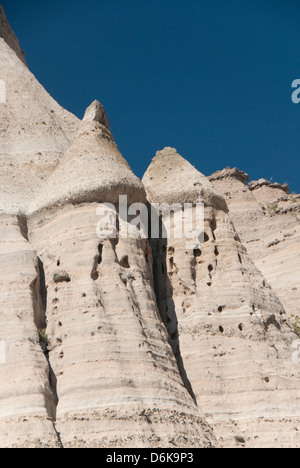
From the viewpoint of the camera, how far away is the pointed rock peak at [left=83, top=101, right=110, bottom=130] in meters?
27.5

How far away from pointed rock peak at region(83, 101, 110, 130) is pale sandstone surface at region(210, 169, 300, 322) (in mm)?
9766

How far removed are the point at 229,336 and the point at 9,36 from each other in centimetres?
1879

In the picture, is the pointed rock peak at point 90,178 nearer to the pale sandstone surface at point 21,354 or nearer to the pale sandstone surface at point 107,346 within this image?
the pale sandstone surface at point 107,346

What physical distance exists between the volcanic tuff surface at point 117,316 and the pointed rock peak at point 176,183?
51 millimetres

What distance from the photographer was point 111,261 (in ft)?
72.8

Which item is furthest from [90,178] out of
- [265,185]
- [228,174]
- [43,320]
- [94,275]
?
[265,185]

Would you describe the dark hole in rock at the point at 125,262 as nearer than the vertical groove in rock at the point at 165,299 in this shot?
Yes

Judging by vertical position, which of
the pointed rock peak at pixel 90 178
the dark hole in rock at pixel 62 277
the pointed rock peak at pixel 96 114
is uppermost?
the pointed rock peak at pixel 96 114

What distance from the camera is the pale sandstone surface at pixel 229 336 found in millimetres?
21875

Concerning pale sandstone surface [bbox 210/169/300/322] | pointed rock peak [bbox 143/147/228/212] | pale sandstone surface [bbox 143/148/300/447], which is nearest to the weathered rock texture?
pale sandstone surface [bbox 143/148/300/447]

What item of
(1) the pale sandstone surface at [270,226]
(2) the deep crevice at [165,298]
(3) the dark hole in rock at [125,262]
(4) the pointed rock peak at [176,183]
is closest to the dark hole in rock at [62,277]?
(3) the dark hole in rock at [125,262]

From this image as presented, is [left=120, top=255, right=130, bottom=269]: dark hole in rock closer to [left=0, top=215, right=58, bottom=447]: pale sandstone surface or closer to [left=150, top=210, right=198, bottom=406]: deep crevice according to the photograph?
[left=0, top=215, right=58, bottom=447]: pale sandstone surface

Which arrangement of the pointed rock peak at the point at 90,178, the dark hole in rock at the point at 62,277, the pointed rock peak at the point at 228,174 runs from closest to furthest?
the dark hole in rock at the point at 62,277 → the pointed rock peak at the point at 90,178 → the pointed rock peak at the point at 228,174

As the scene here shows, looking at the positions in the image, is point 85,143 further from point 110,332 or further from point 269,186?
point 269,186
